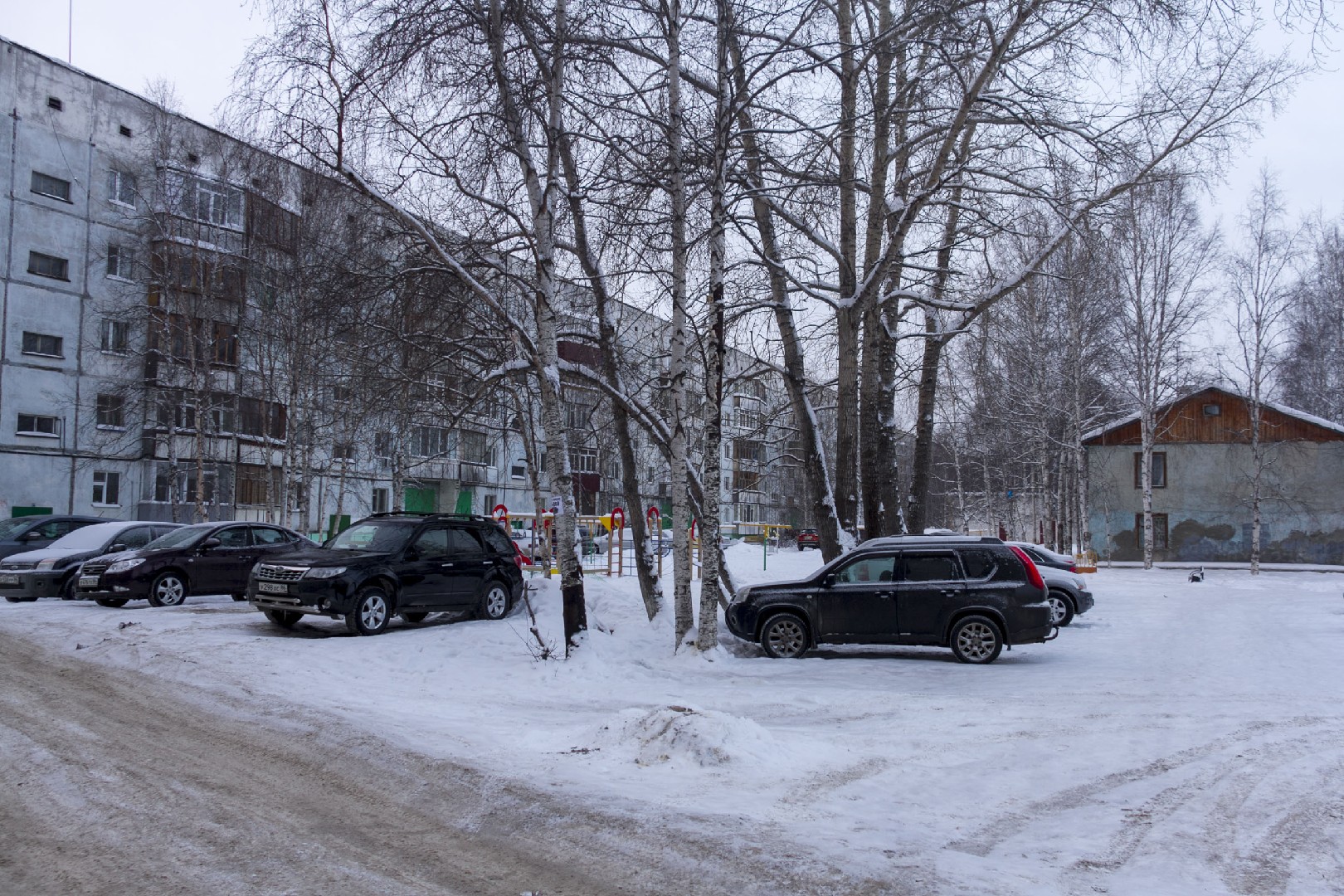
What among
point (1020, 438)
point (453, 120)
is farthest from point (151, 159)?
point (1020, 438)

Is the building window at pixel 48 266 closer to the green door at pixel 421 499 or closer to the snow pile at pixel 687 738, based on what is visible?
the green door at pixel 421 499

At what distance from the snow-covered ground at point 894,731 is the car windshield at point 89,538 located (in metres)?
3.63

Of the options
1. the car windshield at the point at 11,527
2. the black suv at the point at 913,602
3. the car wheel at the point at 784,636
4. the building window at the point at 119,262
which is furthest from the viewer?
the building window at the point at 119,262

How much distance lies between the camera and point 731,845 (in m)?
5.05

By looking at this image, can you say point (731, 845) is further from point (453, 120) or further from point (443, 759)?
point (453, 120)

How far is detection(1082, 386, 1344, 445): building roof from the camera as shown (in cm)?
4262

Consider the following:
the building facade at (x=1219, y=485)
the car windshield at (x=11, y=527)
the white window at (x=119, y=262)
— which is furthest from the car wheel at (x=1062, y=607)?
the white window at (x=119, y=262)

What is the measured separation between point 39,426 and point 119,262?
6.51 meters

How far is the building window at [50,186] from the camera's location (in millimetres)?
33969

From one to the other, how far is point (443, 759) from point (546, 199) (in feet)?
25.2

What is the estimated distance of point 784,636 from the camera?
1302 cm

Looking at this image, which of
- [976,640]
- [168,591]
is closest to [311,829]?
[976,640]

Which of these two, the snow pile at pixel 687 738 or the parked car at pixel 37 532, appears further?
the parked car at pixel 37 532

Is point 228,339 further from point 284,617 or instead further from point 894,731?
point 894,731
